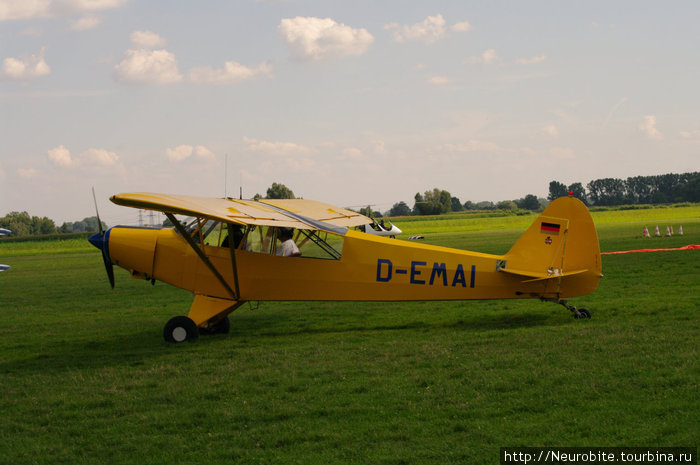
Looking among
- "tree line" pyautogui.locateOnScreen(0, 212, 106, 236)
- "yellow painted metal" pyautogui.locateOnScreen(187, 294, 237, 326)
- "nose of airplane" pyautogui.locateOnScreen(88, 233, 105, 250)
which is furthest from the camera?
"tree line" pyautogui.locateOnScreen(0, 212, 106, 236)

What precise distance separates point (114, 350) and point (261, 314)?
12.7 feet

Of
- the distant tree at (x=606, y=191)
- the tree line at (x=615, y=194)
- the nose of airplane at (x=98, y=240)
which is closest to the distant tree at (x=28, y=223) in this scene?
the tree line at (x=615, y=194)

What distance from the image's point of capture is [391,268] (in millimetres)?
9906

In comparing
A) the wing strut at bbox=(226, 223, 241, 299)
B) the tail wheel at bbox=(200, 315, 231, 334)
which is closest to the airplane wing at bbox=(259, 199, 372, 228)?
the wing strut at bbox=(226, 223, 241, 299)

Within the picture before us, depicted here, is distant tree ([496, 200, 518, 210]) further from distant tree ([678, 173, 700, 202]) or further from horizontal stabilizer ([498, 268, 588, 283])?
horizontal stabilizer ([498, 268, 588, 283])

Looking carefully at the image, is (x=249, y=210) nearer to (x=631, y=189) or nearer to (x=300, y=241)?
(x=300, y=241)

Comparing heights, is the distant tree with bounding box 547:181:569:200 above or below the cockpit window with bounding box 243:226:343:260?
above

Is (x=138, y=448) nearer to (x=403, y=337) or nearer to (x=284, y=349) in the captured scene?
(x=284, y=349)

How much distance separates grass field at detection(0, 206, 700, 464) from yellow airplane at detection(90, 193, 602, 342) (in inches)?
23.7

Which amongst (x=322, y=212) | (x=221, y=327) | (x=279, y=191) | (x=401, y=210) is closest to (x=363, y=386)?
(x=221, y=327)

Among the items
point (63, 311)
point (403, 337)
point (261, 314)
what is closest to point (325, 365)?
point (403, 337)

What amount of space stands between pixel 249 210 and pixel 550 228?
4658mm

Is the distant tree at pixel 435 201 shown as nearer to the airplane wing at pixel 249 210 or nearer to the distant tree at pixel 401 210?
the distant tree at pixel 401 210

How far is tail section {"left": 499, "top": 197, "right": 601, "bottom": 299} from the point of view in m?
9.51
